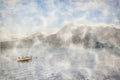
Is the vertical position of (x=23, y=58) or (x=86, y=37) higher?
(x=86, y=37)

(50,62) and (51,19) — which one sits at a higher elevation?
(51,19)

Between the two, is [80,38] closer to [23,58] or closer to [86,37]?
[86,37]

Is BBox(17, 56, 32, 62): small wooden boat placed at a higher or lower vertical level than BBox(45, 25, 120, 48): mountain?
lower

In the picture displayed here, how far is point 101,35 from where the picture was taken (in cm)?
223

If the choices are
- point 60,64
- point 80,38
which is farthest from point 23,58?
point 80,38

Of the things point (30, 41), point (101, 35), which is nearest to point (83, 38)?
point (101, 35)

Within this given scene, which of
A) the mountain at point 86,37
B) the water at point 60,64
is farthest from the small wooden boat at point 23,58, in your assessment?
the mountain at point 86,37

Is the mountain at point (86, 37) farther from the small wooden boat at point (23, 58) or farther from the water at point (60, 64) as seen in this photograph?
the small wooden boat at point (23, 58)

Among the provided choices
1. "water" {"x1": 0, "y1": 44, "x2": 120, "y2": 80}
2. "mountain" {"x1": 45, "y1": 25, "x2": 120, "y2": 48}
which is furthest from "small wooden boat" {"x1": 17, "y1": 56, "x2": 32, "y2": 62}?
"mountain" {"x1": 45, "y1": 25, "x2": 120, "y2": 48}

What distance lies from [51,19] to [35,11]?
178mm

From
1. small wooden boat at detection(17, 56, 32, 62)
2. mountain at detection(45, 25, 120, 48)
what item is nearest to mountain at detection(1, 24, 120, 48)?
A: mountain at detection(45, 25, 120, 48)

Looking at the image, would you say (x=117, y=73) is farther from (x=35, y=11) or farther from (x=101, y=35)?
(x=35, y=11)

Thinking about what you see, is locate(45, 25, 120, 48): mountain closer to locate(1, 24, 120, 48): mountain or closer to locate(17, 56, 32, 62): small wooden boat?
locate(1, 24, 120, 48): mountain

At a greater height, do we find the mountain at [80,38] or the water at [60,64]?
the mountain at [80,38]
